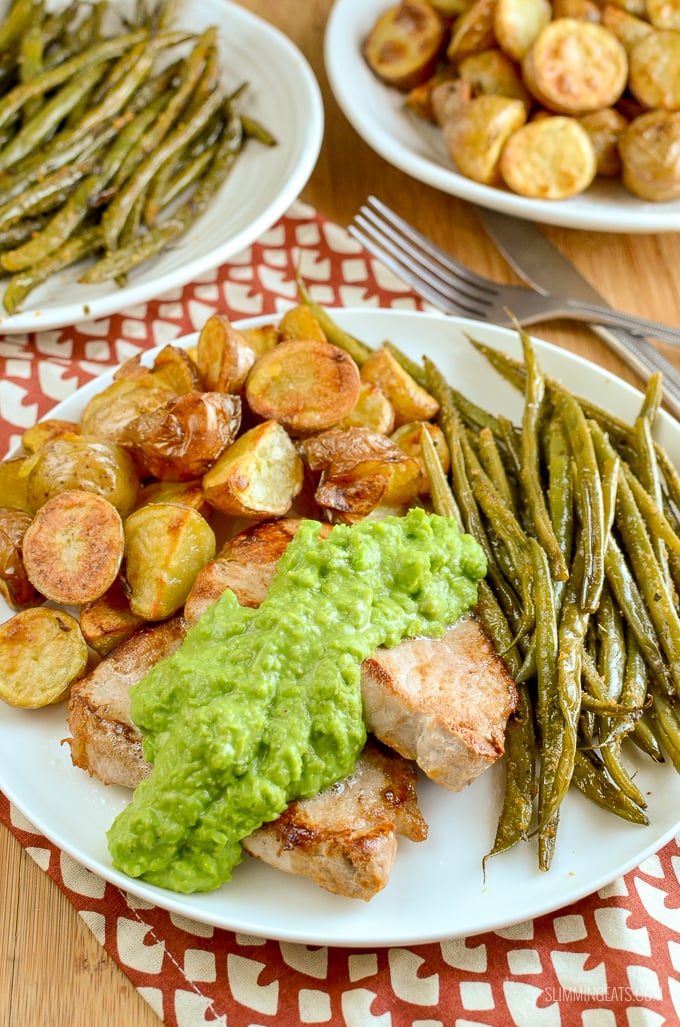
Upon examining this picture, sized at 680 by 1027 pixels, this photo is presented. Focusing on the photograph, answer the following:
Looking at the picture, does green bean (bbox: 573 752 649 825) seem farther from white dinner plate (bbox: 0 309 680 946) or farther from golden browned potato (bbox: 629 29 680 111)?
golden browned potato (bbox: 629 29 680 111)

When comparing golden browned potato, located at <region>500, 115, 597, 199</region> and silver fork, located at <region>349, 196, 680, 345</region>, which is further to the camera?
golden browned potato, located at <region>500, 115, 597, 199</region>

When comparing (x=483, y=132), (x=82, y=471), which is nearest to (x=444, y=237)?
(x=483, y=132)

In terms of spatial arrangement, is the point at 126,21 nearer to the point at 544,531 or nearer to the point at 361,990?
the point at 544,531

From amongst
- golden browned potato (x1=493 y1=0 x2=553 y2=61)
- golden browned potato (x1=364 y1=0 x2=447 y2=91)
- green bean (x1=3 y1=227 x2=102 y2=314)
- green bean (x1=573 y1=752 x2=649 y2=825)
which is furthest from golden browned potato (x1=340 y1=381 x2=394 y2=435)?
golden browned potato (x1=364 y1=0 x2=447 y2=91)

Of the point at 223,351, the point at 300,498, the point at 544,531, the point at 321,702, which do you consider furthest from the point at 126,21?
the point at 321,702

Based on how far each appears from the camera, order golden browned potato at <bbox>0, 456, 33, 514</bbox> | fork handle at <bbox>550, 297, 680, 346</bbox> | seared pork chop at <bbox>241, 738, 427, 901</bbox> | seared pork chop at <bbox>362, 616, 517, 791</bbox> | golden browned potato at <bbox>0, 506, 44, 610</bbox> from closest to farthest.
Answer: seared pork chop at <bbox>241, 738, 427, 901</bbox>
seared pork chop at <bbox>362, 616, 517, 791</bbox>
golden browned potato at <bbox>0, 506, 44, 610</bbox>
golden browned potato at <bbox>0, 456, 33, 514</bbox>
fork handle at <bbox>550, 297, 680, 346</bbox>

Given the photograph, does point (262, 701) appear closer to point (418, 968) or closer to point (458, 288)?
point (418, 968)
